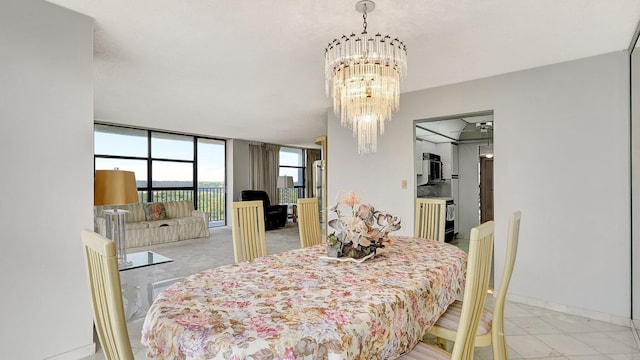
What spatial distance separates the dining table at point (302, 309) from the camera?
3.09 feet

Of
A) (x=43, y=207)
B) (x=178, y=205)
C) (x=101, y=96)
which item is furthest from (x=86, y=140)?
(x=178, y=205)

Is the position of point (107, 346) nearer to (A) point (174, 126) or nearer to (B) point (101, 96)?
(B) point (101, 96)

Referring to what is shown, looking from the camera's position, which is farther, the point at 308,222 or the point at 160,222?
the point at 160,222

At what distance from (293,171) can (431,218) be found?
305 inches

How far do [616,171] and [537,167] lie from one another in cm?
59

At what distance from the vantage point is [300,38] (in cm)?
255

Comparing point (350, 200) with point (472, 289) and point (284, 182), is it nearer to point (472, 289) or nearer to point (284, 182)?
point (472, 289)

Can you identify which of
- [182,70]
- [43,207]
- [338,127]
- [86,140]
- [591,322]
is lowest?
[591,322]

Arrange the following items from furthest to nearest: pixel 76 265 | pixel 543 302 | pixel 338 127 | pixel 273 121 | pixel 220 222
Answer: pixel 220 222, pixel 273 121, pixel 338 127, pixel 543 302, pixel 76 265

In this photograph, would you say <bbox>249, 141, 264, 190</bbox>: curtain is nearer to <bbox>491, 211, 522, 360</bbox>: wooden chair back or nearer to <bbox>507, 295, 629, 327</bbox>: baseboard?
<bbox>507, 295, 629, 327</bbox>: baseboard

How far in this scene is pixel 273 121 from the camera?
A: 20.1 feet

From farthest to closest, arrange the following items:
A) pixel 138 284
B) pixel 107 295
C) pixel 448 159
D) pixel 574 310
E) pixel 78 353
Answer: pixel 448 159 < pixel 138 284 < pixel 574 310 < pixel 78 353 < pixel 107 295

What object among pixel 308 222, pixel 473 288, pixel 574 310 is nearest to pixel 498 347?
pixel 473 288

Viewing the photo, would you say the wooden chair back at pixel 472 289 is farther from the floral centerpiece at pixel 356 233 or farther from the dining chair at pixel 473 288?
the floral centerpiece at pixel 356 233
